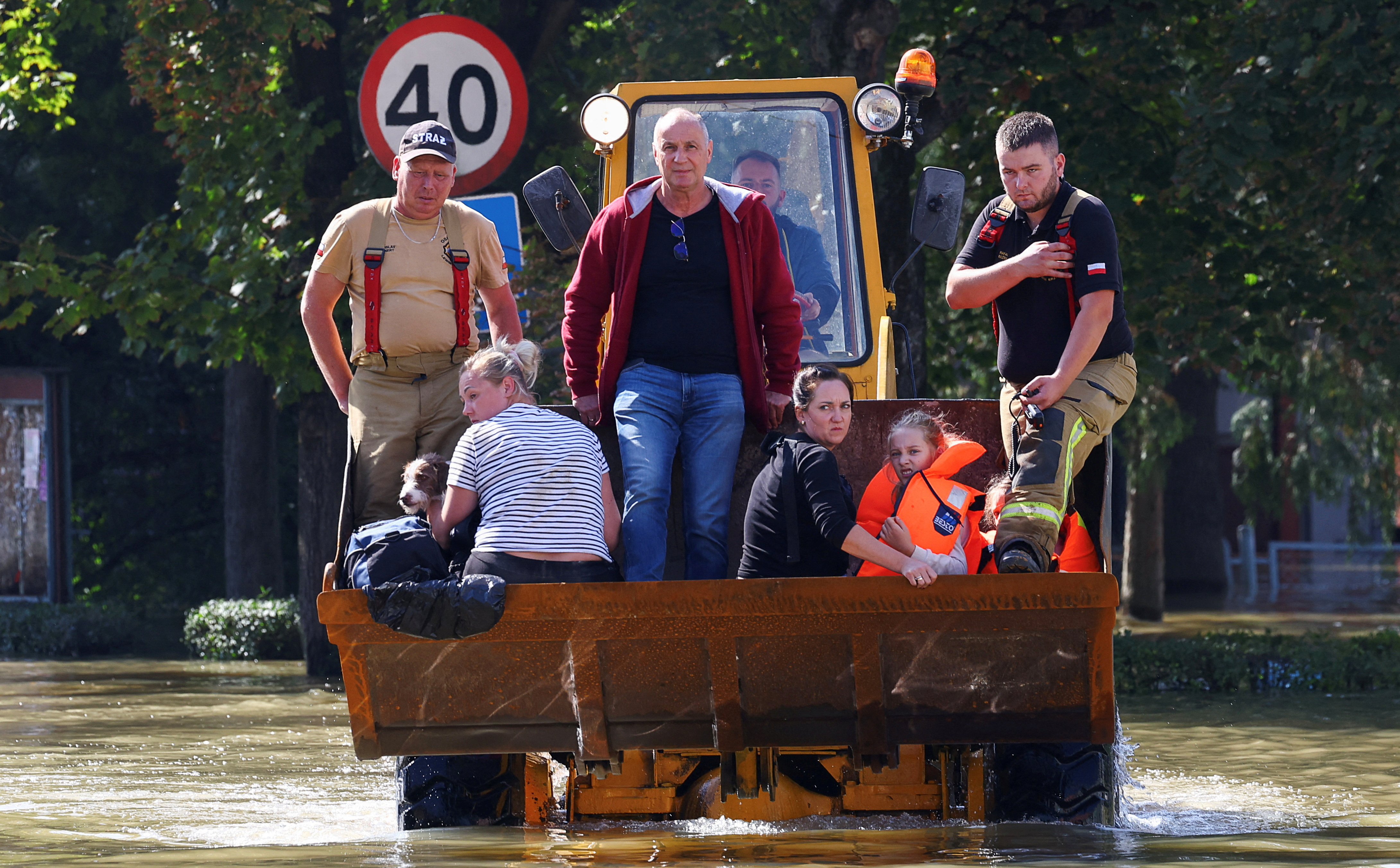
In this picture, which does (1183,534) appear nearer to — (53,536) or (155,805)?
(53,536)

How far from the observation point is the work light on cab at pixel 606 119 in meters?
7.92

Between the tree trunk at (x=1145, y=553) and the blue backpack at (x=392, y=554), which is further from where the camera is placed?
the tree trunk at (x=1145, y=553)

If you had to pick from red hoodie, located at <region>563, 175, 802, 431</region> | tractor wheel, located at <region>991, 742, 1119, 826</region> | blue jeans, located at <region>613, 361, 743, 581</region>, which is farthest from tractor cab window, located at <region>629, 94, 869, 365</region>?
tractor wheel, located at <region>991, 742, 1119, 826</region>

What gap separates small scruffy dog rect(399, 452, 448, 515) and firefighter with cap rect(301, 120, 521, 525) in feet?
1.39

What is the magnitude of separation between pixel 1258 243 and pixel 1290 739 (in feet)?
15.0

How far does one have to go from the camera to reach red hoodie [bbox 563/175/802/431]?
6.11 m

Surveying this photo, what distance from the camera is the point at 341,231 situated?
643 centimetres

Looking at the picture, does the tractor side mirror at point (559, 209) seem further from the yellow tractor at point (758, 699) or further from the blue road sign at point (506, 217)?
the yellow tractor at point (758, 699)

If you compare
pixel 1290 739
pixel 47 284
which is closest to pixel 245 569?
pixel 47 284

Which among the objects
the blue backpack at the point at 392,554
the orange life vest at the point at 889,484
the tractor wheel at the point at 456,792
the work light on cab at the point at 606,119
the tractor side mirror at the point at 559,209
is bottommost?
the tractor wheel at the point at 456,792

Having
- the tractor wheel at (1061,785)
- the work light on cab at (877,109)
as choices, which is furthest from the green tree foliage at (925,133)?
the tractor wheel at (1061,785)

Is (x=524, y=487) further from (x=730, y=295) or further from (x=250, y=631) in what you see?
(x=250, y=631)

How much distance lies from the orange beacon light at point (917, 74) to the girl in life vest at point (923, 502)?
229cm

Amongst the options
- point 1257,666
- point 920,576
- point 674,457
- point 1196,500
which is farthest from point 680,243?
point 1196,500
